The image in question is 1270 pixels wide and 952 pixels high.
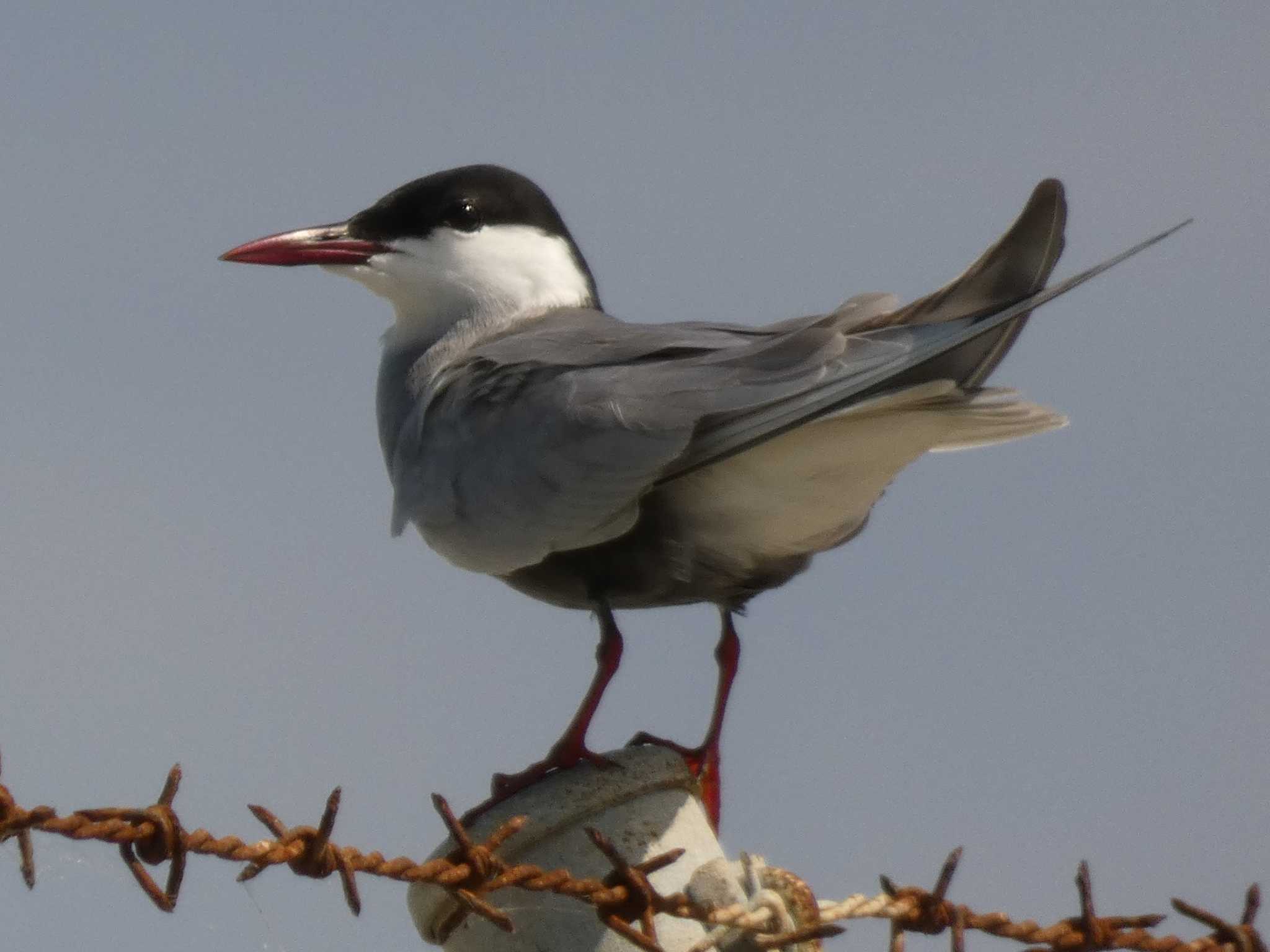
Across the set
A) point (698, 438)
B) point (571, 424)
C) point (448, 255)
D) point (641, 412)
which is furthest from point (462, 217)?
point (698, 438)

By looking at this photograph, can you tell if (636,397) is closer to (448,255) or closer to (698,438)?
(698,438)

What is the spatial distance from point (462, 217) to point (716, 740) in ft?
6.75

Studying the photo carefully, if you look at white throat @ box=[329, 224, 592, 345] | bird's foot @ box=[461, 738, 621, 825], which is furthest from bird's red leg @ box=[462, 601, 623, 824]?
white throat @ box=[329, 224, 592, 345]

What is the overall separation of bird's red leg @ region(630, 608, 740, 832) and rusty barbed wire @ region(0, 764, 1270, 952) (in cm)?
130

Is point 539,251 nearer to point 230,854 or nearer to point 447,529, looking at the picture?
point 447,529

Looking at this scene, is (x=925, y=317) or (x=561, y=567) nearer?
(x=925, y=317)

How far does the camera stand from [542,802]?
11.3 ft

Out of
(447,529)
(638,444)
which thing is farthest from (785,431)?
(447,529)

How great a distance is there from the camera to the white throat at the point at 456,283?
6023 millimetres

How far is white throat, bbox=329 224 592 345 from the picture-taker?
602cm

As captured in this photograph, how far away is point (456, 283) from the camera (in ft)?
19.8

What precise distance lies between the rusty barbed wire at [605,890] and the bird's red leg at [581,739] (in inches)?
16.9

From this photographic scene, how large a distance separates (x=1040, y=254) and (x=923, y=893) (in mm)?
1501

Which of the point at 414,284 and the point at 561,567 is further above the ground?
the point at 414,284
